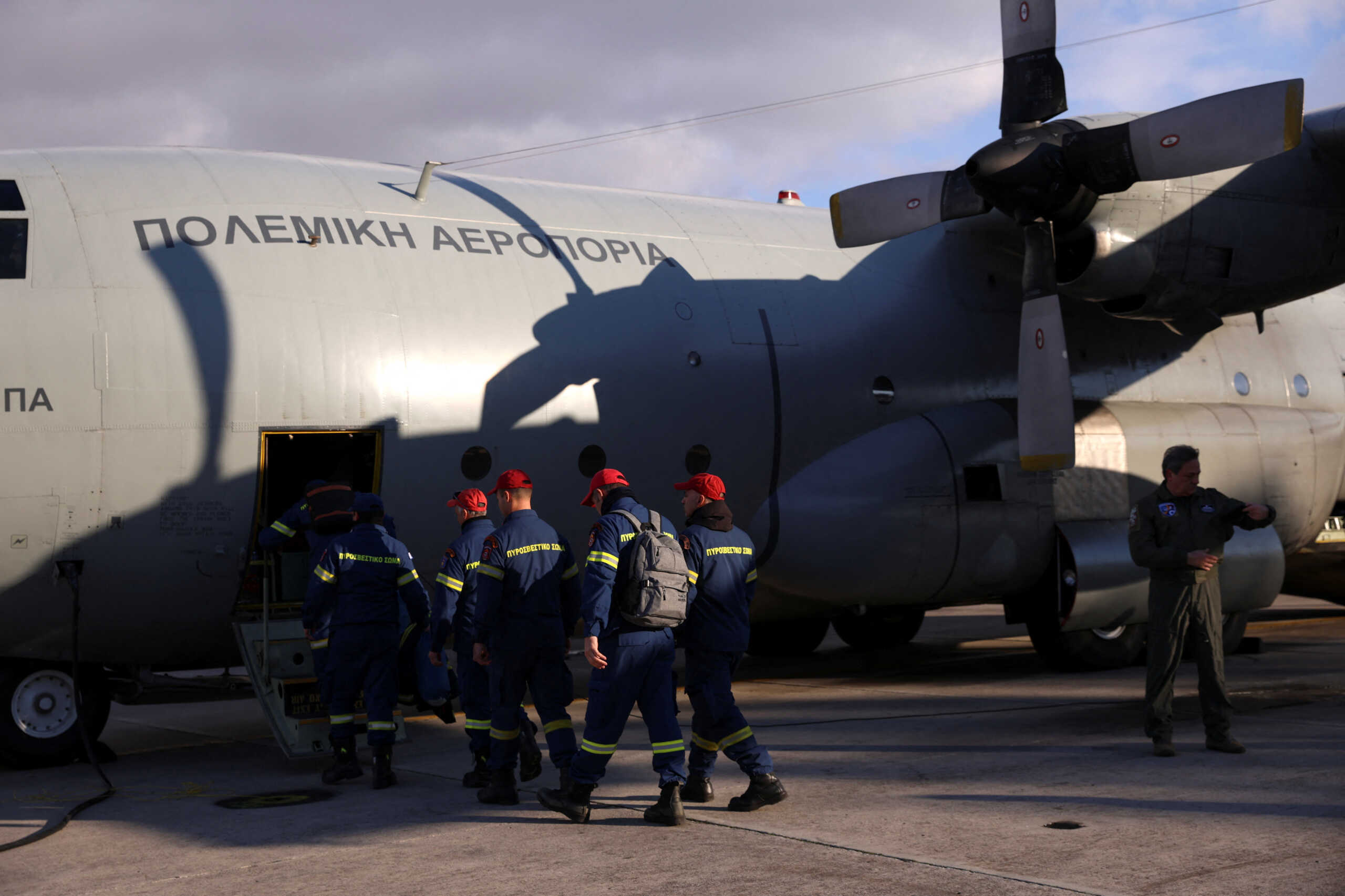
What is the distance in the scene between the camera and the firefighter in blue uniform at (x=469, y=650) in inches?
300

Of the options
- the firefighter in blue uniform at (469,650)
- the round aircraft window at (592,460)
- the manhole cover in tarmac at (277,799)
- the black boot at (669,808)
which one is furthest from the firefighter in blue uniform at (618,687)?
the round aircraft window at (592,460)

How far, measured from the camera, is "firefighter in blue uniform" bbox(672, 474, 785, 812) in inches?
266

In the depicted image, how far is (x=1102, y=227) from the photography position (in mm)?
10352

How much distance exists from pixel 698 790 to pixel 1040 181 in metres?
5.68

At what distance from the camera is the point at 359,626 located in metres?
8.12

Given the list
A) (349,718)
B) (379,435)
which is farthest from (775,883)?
(379,435)

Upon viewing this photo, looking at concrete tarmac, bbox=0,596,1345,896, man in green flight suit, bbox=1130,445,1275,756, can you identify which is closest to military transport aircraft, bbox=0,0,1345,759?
concrete tarmac, bbox=0,596,1345,896

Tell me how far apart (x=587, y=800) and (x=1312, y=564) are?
41.7 ft

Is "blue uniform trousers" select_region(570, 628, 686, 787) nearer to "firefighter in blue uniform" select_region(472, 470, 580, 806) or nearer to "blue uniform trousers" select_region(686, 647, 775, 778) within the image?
"blue uniform trousers" select_region(686, 647, 775, 778)

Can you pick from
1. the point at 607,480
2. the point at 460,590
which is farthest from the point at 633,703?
the point at 460,590

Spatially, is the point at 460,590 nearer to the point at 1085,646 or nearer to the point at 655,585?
the point at 655,585

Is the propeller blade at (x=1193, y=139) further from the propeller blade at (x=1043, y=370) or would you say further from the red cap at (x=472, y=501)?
the red cap at (x=472, y=501)

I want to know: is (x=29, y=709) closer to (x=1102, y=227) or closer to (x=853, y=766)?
(x=853, y=766)

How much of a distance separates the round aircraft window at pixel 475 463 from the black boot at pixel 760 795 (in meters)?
3.92
